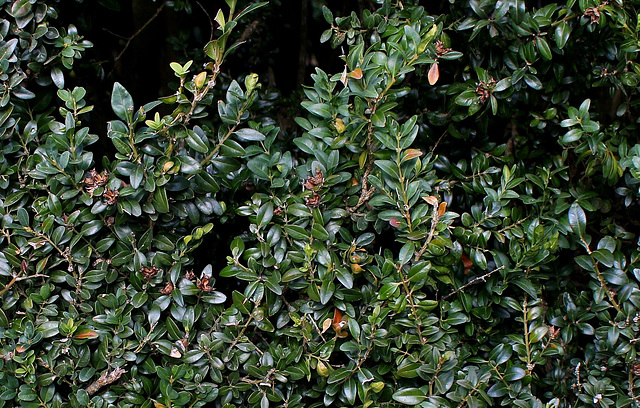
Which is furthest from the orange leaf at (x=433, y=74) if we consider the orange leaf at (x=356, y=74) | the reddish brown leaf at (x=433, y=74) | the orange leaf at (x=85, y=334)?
the orange leaf at (x=85, y=334)

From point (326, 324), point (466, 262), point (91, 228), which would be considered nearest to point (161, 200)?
point (91, 228)

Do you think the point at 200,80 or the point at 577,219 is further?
the point at 577,219

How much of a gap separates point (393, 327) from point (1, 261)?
973 mm

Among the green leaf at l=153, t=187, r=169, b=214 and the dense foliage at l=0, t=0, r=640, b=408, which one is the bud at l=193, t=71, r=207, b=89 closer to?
the dense foliage at l=0, t=0, r=640, b=408

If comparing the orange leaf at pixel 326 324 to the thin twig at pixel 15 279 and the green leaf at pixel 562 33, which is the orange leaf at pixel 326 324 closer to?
the thin twig at pixel 15 279

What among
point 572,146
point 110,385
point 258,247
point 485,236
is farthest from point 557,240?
point 110,385

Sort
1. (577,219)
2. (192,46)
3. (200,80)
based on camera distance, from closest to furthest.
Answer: (200,80)
(577,219)
(192,46)

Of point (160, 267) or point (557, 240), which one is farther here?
point (557, 240)

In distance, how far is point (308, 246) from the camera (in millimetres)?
1461

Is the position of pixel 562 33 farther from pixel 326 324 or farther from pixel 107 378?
pixel 107 378

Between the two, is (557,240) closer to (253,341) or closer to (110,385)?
(253,341)

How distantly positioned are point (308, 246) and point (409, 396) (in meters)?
0.44

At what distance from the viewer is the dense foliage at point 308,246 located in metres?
1.47

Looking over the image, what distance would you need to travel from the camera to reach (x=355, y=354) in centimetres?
150
